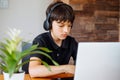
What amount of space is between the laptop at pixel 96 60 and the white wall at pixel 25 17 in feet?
6.21

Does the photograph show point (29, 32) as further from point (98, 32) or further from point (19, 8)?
point (98, 32)

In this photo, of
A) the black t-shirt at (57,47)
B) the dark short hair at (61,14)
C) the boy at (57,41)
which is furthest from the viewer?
the black t-shirt at (57,47)

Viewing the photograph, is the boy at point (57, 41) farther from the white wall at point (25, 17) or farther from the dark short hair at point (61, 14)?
the white wall at point (25, 17)

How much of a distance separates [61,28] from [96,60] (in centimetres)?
57

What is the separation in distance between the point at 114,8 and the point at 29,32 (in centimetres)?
114

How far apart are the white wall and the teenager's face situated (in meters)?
1.31

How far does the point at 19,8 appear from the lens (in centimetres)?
296

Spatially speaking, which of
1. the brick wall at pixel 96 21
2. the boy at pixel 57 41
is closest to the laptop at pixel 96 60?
the boy at pixel 57 41

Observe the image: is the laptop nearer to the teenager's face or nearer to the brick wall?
the teenager's face

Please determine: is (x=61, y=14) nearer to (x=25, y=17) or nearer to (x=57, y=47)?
(x=57, y=47)

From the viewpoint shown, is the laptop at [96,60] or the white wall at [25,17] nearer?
the laptop at [96,60]

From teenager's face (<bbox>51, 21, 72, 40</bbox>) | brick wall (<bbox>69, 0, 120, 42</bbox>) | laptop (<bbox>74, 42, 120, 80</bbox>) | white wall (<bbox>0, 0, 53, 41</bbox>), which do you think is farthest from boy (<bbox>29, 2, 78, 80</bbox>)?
white wall (<bbox>0, 0, 53, 41</bbox>)

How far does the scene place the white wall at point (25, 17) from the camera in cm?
290

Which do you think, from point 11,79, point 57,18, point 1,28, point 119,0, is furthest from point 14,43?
point 119,0
